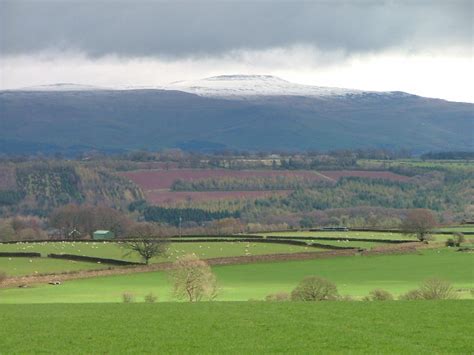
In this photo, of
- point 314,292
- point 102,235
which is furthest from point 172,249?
point 314,292

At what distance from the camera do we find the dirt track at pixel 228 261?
7929cm

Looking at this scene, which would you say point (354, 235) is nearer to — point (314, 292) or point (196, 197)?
point (314, 292)

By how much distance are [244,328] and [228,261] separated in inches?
2146

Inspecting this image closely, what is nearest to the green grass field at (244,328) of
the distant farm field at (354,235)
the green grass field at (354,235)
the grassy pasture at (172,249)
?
the grassy pasture at (172,249)

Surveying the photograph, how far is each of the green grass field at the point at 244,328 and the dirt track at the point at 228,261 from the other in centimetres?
2965

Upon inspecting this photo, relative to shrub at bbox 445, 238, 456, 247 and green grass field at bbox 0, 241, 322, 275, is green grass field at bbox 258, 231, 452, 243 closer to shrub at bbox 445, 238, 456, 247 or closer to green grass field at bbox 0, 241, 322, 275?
shrub at bbox 445, 238, 456, 247

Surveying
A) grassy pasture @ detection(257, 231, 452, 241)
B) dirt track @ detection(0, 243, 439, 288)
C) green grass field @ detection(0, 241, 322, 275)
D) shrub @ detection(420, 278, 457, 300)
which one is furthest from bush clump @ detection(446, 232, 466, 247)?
shrub @ detection(420, 278, 457, 300)

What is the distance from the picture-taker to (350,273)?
8719 centimetres

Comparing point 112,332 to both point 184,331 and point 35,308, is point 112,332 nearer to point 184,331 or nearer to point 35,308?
point 184,331

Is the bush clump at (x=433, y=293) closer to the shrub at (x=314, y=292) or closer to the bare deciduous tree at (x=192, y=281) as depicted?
the shrub at (x=314, y=292)

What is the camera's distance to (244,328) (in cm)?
4047

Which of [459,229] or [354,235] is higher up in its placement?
[459,229]

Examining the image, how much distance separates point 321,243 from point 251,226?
43120mm

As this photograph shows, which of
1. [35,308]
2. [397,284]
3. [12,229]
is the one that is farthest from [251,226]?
[35,308]
